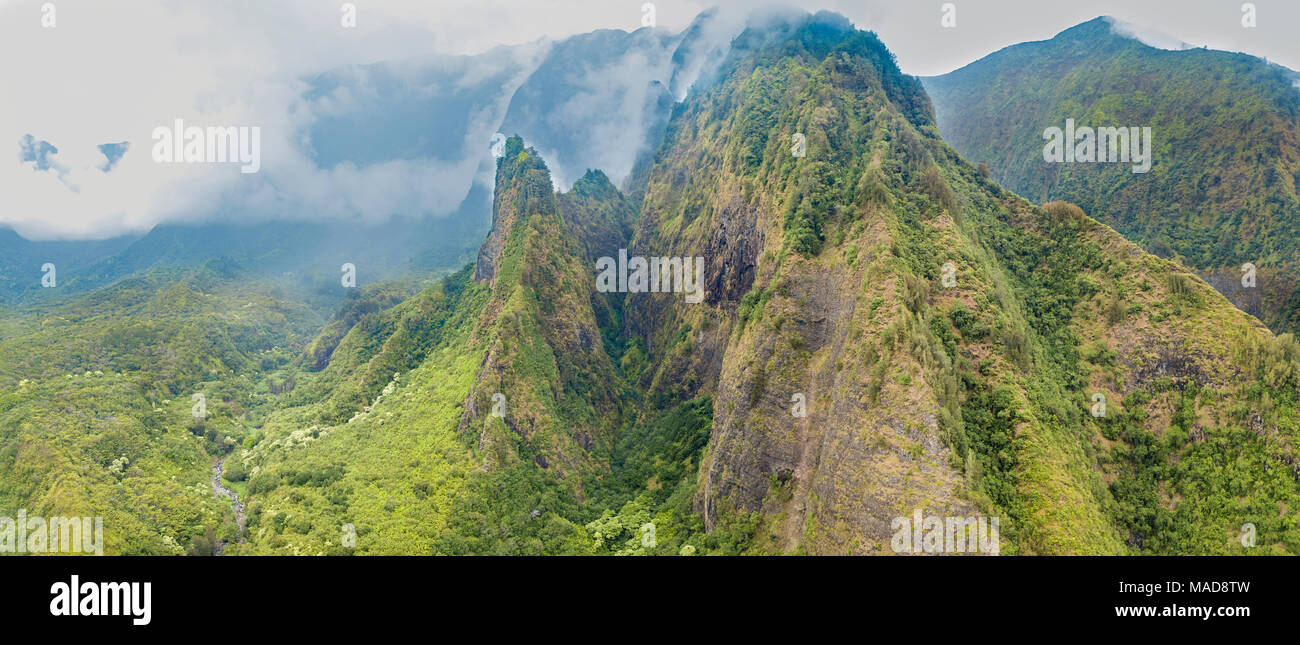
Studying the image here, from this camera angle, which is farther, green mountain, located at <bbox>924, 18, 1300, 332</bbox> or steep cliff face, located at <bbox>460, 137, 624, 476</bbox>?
green mountain, located at <bbox>924, 18, 1300, 332</bbox>

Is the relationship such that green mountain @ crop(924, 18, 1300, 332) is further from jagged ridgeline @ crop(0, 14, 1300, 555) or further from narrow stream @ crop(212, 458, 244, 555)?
narrow stream @ crop(212, 458, 244, 555)

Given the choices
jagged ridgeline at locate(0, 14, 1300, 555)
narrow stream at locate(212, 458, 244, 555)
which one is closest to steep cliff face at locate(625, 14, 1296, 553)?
jagged ridgeline at locate(0, 14, 1300, 555)

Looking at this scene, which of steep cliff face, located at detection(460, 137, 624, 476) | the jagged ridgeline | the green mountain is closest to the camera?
the jagged ridgeline

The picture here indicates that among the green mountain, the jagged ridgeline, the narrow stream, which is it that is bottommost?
the narrow stream

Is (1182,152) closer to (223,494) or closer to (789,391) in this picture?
(789,391)

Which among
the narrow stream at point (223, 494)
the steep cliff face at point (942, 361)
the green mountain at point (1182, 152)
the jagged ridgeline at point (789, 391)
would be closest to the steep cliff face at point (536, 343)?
the jagged ridgeline at point (789, 391)

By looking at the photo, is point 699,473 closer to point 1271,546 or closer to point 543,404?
point 543,404
